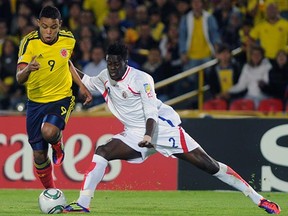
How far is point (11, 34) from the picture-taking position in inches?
772

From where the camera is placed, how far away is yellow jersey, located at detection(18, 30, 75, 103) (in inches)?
440

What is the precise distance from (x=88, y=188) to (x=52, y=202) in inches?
16.7

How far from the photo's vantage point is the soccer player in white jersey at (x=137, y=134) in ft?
34.3

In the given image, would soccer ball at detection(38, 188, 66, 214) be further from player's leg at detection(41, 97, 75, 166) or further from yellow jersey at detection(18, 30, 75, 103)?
yellow jersey at detection(18, 30, 75, 103)

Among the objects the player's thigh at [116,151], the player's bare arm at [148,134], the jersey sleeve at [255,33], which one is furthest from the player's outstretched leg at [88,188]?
the jersey sleeve at [255,33]

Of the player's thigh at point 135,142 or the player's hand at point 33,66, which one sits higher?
the player's hand at point 33,66

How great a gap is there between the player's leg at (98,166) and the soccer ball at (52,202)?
0.31ft

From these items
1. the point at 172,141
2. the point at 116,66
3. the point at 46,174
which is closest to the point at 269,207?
the point at 172,141

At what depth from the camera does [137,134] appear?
→ 1084cm

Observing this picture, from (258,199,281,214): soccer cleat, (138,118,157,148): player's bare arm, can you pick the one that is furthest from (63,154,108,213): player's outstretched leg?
(258,199,281,214): soccer cleat

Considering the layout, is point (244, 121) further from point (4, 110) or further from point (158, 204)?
point (4, 110)

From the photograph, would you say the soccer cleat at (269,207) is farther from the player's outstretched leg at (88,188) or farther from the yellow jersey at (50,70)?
the yellow jersey at (50,70)

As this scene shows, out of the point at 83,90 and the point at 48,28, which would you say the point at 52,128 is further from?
the point at 48,28

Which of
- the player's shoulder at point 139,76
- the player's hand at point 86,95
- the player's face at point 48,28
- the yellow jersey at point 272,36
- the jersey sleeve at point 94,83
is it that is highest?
the player's face at point 48,28
